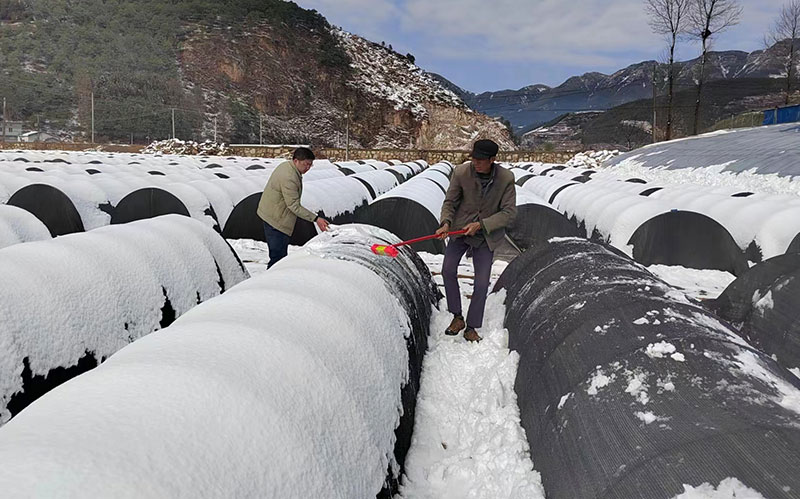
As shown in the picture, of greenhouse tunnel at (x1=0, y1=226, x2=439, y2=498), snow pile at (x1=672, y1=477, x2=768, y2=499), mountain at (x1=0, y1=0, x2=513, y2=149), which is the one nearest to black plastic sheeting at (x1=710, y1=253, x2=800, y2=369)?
snow pile at (x1=672, y1=477, x2=768, y2=499)

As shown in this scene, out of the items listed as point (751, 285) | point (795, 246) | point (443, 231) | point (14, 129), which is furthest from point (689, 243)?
point (14, 129)

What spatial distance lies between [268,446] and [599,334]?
2086 mm

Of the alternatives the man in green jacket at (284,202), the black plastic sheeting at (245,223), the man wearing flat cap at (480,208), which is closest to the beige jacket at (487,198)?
the man wearing flat cap at (480,208)

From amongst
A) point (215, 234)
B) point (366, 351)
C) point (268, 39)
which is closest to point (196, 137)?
point (268, 39)

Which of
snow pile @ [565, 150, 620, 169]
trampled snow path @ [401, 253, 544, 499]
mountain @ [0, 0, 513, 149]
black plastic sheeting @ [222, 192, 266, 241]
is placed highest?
mountain @ [0, 0, 513, 149]

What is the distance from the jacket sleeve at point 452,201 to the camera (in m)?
4.31

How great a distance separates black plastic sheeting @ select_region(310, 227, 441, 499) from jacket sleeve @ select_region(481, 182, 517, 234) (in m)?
0.86

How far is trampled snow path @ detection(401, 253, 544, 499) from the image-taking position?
274 cm

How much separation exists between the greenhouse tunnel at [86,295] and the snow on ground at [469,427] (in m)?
2.33

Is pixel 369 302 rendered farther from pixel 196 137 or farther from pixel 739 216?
pixel 196 137

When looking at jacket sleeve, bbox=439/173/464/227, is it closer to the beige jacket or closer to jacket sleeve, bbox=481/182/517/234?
the beige jacket

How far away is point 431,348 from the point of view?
175 inches

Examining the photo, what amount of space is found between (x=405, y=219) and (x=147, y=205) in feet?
16.5

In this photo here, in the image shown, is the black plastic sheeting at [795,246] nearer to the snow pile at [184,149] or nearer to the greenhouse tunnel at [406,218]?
the greenhouse tunnel at [406,218]
